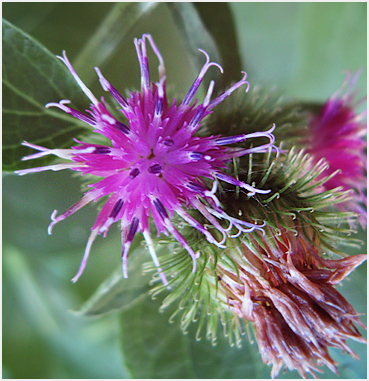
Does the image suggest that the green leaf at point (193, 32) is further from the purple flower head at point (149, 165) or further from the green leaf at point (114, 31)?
the purple flower head at point (149, 165)

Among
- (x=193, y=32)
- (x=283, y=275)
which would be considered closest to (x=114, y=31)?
(x=193, y=32)

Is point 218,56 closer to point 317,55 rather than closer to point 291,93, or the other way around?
point 291,93

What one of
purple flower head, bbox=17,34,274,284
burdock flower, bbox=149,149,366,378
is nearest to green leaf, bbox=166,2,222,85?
purple flower head, bbox=17,34,274,284

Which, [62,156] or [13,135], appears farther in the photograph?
[13,135]

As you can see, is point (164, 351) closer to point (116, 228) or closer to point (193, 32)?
point (116, 228)

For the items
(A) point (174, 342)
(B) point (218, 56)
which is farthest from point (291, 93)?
(A) point (174, 342)
